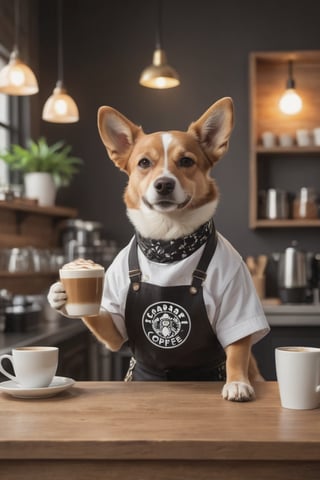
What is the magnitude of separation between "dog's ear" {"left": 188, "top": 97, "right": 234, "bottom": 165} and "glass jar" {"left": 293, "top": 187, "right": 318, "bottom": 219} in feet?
10.8

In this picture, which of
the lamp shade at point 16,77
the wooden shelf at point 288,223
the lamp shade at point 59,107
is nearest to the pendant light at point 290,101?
the wooden shelf at point 288,223

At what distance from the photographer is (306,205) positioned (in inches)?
198

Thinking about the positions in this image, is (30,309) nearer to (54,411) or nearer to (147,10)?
(54,411)

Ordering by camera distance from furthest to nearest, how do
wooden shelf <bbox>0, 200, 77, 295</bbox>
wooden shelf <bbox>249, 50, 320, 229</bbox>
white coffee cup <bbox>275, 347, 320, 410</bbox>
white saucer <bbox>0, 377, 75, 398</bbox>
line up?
wooden shelf <bbox>249, 50, 320, 229</bbox> < wooden shelf <bbox>0, 200, 77, 295</bbox> < white saucer <bbox>0, 377, 75, 398</bbox> < white coffee cup <bbox>275, 347, 320, 410</bbox>

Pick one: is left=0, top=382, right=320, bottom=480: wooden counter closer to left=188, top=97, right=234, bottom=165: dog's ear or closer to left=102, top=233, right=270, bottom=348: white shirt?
left=102, top=233, right=270, bottom=348: white shirt

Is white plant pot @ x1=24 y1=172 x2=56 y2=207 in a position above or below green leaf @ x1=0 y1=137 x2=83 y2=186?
below

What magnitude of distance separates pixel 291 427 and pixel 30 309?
7.84 feet

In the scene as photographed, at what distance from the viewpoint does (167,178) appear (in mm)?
1673

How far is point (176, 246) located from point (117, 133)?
0.32 meters

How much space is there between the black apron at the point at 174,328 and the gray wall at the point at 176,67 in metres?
3.45

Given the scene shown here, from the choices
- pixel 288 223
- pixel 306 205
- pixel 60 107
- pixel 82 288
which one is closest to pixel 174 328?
pixel 82 288

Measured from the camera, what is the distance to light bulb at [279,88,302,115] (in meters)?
5.02

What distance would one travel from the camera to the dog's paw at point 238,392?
144 centimetres

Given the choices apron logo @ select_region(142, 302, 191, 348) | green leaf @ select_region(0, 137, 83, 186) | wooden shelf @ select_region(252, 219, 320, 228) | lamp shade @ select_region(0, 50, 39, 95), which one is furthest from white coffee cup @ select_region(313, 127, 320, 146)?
apron logo @ select_region(142, 302, 191, 348)
